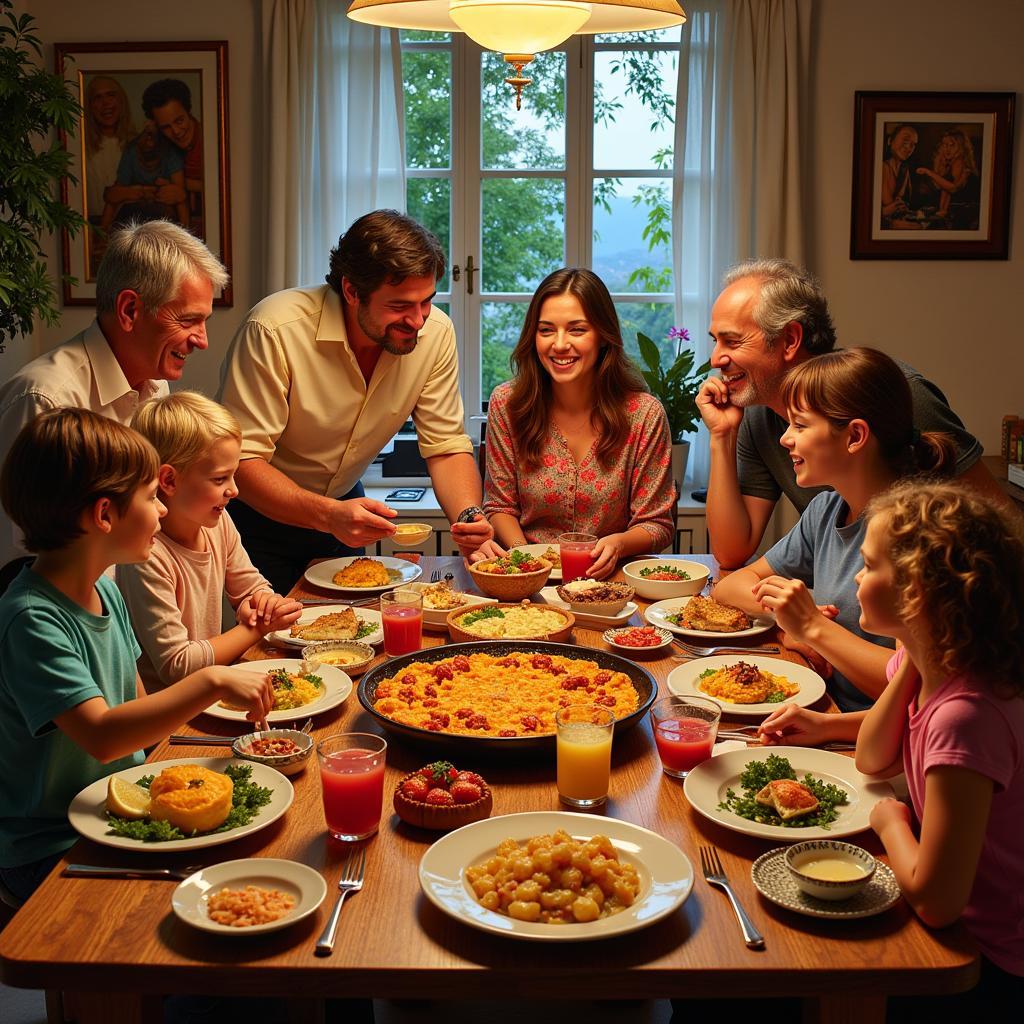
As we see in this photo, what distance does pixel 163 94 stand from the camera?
16.8ft

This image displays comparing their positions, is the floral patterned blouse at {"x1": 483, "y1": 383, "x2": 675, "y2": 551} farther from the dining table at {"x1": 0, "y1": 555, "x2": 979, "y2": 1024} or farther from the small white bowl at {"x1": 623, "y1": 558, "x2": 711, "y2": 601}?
the dining table at {"x1": 0, "y1": 555, "x2": 979, "y2": 1024}

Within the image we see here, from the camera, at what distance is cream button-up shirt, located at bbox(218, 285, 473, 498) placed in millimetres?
3158

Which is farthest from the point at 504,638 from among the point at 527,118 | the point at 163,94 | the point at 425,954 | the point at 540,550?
the point at 163,94

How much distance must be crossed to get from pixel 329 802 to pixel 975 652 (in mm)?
854

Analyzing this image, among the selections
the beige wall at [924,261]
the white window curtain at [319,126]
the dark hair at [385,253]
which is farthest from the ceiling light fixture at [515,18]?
the beige wall at [924,261]

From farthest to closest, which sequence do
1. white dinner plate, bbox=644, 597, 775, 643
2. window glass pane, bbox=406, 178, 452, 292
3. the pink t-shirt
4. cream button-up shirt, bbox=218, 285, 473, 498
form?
window glass pane, bbox=406, 178, 452, 292 < cream button-up shirt, bbox=218, 285, 473, 498 < white dinner plate, bbox=644, 597, 775, 643 < the pink t-shirt

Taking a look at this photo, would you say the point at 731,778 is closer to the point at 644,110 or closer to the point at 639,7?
the point at 639,7

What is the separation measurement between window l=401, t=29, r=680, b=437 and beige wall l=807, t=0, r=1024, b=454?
709 mm

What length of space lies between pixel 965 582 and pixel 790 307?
4.92ft

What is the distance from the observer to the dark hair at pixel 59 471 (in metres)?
1.77

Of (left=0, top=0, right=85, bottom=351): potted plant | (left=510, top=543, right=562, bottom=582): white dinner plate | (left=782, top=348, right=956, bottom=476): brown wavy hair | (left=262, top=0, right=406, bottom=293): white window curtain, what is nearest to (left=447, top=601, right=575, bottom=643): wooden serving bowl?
(left=510, top=543, right=562, bottom=582): white dinner plate

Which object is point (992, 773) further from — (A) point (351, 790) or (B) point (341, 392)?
(B) point (341, 392)

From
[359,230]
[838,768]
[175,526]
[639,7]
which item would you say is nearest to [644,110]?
[359,230]

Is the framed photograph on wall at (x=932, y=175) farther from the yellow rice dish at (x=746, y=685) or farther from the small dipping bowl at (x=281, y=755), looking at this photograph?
the small dipping bowl at (x=281, y=755)
